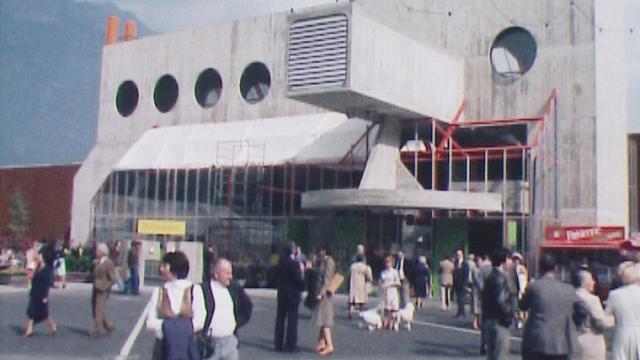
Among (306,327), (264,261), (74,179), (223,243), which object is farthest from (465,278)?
(74,179)

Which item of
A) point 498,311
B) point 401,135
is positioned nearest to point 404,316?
point 498,311

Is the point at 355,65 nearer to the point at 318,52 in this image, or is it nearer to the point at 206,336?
the point at 318,52

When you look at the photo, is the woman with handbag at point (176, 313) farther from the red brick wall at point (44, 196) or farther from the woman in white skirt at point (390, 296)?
the red brick wall at point (44, 196)

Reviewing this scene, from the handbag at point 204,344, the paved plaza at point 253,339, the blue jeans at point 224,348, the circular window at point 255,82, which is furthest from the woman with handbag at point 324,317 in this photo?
the circular window at point 255,82

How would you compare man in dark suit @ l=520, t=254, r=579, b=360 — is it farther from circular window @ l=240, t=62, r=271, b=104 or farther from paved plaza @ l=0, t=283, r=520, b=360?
circular window @ l=240, t=62, r=271, b=104

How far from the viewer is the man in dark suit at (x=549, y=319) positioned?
8461 mm

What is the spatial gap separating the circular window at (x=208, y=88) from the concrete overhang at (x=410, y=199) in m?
13.6

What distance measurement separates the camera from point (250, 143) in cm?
3706

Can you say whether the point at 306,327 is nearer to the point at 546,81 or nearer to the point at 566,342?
the point at 566,342

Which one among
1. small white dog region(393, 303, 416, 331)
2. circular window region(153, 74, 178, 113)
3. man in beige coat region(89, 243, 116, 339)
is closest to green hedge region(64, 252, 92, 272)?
circular window region(153, 74, 178, 113)

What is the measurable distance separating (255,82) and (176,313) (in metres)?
33.0

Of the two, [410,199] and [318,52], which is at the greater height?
[318,52]

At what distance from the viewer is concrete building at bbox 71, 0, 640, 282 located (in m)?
28.6

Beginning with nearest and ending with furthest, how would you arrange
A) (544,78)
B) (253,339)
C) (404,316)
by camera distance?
(253,339)
(404,316)
(544,78)
